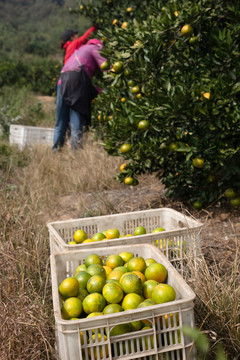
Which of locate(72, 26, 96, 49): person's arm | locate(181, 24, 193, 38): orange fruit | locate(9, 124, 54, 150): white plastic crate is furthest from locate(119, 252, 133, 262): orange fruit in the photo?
locate(72, 26, 96, 49): person's arm

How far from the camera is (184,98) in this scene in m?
2.77

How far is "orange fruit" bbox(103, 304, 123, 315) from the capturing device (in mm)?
1568

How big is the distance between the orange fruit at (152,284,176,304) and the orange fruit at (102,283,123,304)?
0.52 ft

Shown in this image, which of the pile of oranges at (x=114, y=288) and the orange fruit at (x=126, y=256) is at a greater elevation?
the pile of oranges at (x=114, y=288)

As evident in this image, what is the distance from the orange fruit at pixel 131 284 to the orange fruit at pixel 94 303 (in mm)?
115

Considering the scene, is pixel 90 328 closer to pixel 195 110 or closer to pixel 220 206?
pixel 195 110

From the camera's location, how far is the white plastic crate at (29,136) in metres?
6.18

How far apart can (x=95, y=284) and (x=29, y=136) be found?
16.0 ft

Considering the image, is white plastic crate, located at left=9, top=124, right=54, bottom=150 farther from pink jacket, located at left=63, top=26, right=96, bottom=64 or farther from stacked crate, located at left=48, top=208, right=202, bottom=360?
stacked crate, located at left=48, top=208, right=202, bottom=360

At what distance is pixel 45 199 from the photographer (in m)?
3.76

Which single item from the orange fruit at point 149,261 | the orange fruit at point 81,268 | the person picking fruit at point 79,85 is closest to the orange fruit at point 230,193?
the orange fruit at point 149,261

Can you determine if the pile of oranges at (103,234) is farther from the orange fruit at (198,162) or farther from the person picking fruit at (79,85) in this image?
the person picking fruit at (79,85)

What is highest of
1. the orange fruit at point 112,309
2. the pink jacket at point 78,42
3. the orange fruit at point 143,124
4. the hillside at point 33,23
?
the pink jacket at point 78,42

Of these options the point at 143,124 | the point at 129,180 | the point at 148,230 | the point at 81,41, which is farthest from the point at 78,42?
the point at 148,230
